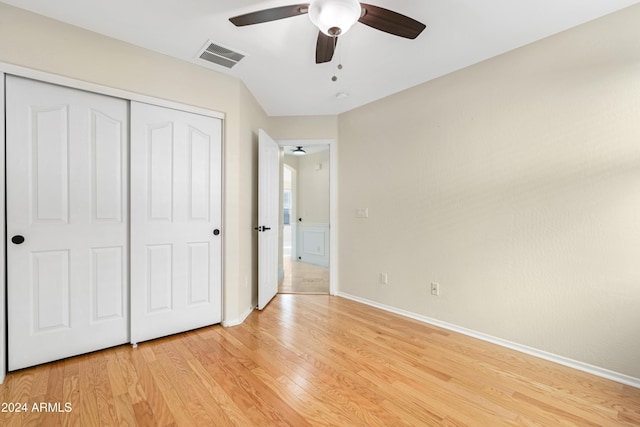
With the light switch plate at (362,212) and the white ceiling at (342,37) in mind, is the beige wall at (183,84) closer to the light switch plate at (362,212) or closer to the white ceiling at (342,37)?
the white ceiling at (342,37)

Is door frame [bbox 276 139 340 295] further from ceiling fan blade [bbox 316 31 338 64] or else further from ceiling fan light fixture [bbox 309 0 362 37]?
ceiling fan light fixture [bbox 309 0 362 37]

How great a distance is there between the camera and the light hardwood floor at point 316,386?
1.48 metres

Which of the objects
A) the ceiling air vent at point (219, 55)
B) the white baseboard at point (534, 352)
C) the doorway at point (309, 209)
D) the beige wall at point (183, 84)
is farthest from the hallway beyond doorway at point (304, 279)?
the ceiling air vent at point (219, 55)

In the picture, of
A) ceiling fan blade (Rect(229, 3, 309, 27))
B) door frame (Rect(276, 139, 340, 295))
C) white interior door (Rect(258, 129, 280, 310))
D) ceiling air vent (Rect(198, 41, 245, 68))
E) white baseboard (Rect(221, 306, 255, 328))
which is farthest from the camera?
door frame (Rect(276, 139, 340, 295))

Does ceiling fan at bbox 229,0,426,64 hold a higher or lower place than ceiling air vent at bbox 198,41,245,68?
lower

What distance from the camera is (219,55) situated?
2354 millimetres

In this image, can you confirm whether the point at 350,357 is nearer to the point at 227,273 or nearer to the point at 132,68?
the point at 227,273

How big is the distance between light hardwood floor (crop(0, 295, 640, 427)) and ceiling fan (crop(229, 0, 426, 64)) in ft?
7.09

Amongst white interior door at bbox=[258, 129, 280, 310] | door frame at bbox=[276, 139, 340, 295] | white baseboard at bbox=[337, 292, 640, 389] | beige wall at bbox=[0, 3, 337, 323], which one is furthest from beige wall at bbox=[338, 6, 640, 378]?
beige wall at bbox=[0, 3, 337, 323]

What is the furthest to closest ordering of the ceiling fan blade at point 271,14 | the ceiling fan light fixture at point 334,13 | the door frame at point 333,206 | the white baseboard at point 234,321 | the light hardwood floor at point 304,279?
the light hardwood floor at point 304,279, the door frame at point 333,206, the white baseboard at point 234,321, the ceiling fan blade at point 271,14, the ceiling fan light fixture at point 334,13

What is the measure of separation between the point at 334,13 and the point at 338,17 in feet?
0.10

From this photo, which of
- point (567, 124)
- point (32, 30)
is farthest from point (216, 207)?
point (567, 124)

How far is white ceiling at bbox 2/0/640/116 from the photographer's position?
70.4 inches

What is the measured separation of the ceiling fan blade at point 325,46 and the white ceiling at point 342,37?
0.82 ft
